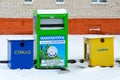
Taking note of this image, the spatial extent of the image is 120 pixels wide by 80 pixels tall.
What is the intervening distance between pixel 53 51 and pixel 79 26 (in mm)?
14514

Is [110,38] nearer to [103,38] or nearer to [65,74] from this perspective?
[103,38]

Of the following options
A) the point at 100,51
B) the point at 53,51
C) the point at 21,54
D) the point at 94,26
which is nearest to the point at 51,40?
the point at 53,51

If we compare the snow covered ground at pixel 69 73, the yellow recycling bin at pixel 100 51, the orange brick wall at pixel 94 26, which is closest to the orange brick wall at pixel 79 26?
the orange brick wall at pixel 94 26

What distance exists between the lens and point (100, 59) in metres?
13.4

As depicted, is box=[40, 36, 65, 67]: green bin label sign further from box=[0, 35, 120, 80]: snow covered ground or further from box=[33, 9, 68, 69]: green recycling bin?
box=[0, 35, 120, 80]: snow covered ground

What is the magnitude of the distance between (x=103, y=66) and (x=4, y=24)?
14.4 meters

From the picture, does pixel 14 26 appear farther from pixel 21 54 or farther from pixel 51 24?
pixel 21 54

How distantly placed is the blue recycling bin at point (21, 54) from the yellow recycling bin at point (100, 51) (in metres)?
1.52

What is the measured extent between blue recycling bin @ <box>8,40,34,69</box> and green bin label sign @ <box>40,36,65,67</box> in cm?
29

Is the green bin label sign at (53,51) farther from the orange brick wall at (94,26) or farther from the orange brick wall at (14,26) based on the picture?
the orange brick wall at (94,26)

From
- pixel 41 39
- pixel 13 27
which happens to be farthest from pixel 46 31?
pixel 13 27

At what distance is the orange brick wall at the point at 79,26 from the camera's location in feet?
89.3

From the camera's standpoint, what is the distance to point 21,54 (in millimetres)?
13023

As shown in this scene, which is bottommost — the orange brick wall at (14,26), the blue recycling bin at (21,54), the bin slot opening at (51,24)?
the blue recycling bin at (21,54)
